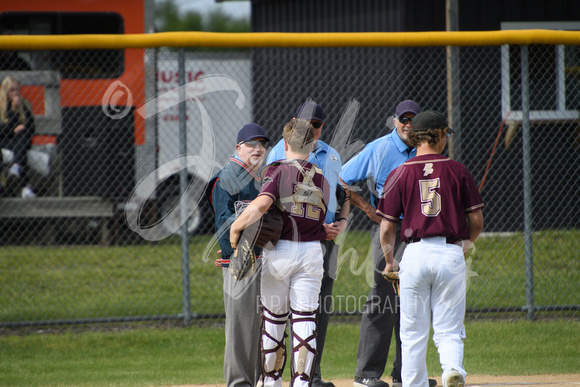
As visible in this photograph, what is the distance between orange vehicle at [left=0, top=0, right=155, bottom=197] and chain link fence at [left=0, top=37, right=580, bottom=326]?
28 millimetres

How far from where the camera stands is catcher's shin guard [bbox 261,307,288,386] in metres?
3.87

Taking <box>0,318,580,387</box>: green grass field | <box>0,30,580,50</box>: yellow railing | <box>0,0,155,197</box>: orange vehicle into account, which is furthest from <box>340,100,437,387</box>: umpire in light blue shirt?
<box>0,0,155,197</box>: orange vehicle

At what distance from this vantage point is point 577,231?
8398 mm

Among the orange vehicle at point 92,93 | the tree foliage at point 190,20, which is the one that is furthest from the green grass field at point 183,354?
the tree foliage at point 190,20

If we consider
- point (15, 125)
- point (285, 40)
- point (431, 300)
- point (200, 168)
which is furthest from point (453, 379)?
point (15, 125)

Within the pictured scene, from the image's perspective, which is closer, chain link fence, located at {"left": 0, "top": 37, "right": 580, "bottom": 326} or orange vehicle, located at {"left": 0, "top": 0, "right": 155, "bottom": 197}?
chain link fence, located at {"left": 0, "top": 37, "right": 580, "bottom": 326}

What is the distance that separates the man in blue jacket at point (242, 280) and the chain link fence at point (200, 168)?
2.26 m

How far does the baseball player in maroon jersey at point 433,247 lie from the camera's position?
12.0 feet

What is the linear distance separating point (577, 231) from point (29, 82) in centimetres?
731

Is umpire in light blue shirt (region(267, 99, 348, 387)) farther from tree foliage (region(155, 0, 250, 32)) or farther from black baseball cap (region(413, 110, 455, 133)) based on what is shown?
tree foliage (region(155, 0, 250, 32))

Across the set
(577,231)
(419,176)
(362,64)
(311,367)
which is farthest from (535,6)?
(311,367)

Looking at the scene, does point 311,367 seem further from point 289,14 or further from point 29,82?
point 289,14

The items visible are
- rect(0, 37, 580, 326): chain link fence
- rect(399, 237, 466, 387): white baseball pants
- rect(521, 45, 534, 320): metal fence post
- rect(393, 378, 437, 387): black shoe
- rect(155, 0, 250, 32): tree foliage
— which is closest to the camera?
rect(399, 237, 466, 387): white baseball pants

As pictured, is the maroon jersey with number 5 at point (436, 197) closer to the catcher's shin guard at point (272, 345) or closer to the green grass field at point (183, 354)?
the catcher's shin guard at point (272, 345)
